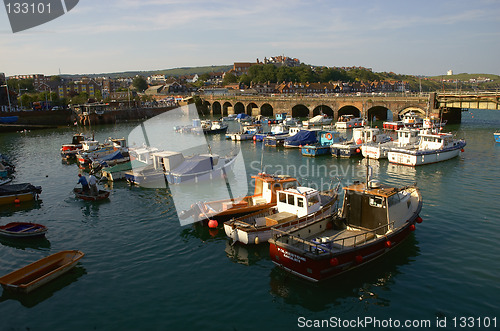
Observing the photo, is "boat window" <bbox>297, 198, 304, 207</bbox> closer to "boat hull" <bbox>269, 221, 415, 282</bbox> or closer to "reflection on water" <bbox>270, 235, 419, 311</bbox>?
"reflection on water" <bbox>270, 235, 419, 311</bbox>

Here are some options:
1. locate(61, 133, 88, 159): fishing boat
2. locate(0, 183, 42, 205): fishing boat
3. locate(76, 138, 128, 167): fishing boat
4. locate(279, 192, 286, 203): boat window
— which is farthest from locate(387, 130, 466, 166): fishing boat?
locate(61, 133, 88, 159): fishing boat

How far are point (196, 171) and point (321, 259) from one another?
20621 mm

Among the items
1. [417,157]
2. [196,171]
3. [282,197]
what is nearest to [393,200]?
[282,197]

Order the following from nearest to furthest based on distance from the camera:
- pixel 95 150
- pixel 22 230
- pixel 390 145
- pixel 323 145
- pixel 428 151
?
pixel 22 230, pixel 428 151, pixel 390 145, pixel 95 150, pixel 323 145

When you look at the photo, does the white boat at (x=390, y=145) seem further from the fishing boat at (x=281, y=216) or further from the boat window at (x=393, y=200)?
the boat window at (x=393, y=200)

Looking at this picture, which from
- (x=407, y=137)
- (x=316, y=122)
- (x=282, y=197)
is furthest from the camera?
(x=316, y=122)

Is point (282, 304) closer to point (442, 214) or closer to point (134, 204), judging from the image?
point (442, 214)

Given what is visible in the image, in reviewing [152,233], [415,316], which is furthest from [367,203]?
[152,233]

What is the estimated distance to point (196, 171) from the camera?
1357 inches

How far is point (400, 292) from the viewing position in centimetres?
1608

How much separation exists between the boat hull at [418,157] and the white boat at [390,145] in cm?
178

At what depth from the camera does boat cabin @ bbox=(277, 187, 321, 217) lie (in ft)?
70.2

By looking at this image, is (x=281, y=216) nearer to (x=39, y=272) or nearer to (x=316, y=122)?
(x=39, y=272)

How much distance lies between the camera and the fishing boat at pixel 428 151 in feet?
133
